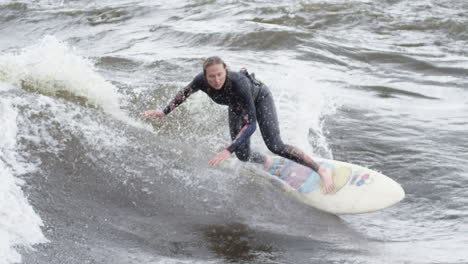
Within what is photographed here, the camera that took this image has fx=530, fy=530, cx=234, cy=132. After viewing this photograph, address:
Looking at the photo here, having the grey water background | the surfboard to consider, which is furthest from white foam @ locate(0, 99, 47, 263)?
the surfboard

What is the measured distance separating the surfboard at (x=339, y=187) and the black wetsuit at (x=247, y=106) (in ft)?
1.33

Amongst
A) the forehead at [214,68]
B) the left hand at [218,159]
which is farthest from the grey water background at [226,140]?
the forehead at [214,68]

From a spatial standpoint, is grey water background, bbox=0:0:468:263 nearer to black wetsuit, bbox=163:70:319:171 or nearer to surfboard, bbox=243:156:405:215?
surfboard, bbox=243:156:405:215

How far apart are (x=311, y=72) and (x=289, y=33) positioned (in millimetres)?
3487

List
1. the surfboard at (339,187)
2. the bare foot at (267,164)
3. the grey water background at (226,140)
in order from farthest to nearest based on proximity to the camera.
Answer: the bare foot at (267,164)
the surfboard at (339,187)
the grey water background at (226,140)

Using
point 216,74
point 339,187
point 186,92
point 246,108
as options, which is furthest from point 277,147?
point 216,74

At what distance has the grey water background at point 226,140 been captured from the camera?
17.1 ft

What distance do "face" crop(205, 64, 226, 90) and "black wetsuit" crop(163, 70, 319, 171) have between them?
23cm

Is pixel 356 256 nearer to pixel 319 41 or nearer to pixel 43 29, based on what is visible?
pixel 319 41

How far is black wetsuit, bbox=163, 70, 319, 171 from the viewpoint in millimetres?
5906

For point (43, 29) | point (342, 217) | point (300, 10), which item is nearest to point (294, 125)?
point (342, 217)

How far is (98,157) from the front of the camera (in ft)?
21.3

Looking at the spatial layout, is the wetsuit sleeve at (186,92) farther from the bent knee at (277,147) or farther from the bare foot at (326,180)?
the bare foot at (326,180)

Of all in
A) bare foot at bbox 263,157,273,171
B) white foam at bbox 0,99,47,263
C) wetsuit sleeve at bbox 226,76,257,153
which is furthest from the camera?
bare foot at bbox 263,157,273,171
